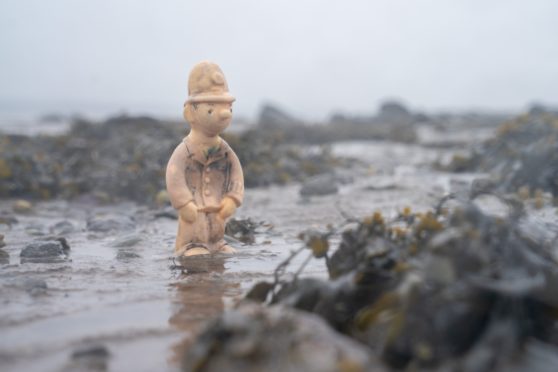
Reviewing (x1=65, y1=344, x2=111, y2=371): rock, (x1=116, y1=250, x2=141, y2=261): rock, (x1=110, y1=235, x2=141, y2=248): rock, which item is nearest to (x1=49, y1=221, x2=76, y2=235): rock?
(x1=110, y1=235, x2=141, y2=248): rock

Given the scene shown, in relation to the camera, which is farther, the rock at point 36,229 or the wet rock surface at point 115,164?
the wet rock surface at point 115,164

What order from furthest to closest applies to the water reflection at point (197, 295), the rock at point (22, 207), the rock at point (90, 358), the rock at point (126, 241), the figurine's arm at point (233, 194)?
1. the rock at point (22, 207)
2. the rock at point (126, 241)
3. the figurine's arm at point (233, 194)
4. the water reflection at point (197, 295)
5. the rock at point (90, 358)

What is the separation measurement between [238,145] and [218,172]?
5088 mm

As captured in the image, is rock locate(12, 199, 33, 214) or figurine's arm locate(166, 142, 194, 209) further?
rock locate(12, 199, 33, 214)

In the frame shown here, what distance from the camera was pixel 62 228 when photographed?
630 centimetres

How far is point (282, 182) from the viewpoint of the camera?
973 centimetres

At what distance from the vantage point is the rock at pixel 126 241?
17.4 feet

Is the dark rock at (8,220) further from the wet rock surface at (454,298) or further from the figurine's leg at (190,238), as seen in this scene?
the wet rock surface at (454,298)

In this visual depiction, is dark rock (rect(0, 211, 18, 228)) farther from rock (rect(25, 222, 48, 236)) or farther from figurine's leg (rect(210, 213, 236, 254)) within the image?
figurine's leg (rect(210, 213, 236, 254))

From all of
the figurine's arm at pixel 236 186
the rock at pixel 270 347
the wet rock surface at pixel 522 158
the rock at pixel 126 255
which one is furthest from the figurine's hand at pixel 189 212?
the wet rock surface at pixel 522 158

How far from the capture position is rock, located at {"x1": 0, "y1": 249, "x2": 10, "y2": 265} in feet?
14.9

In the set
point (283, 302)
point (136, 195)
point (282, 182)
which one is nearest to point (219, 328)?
point (283, 302)

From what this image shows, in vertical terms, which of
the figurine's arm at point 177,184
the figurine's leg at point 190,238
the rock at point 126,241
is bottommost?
the rock at point 126,241

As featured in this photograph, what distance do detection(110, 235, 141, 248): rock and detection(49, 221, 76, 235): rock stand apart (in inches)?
35.3
